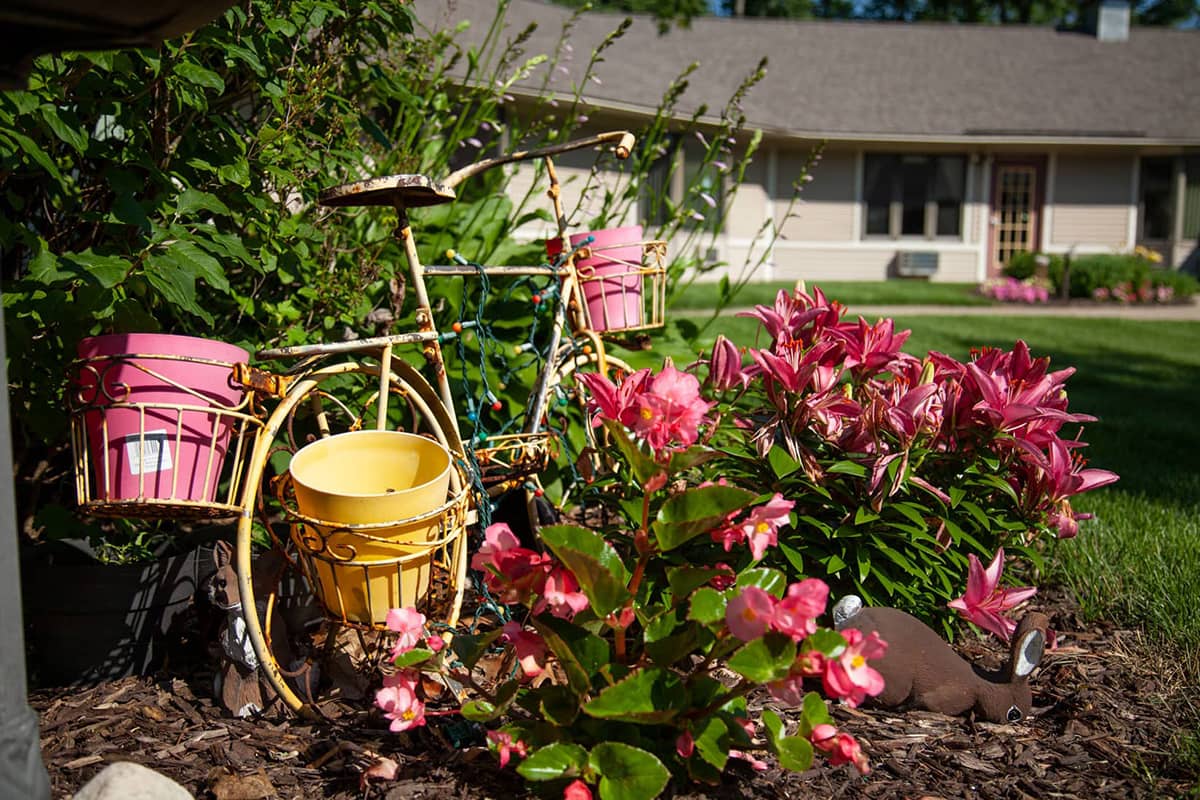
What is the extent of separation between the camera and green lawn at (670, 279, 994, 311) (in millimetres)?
12016

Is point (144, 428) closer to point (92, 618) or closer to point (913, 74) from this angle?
point (92, 618)

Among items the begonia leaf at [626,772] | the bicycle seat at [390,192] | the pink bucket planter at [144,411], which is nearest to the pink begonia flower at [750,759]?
the begonia leaf at [626,772]

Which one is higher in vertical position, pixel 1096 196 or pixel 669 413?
pixel 1096 196

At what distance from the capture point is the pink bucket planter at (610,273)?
3141 mm

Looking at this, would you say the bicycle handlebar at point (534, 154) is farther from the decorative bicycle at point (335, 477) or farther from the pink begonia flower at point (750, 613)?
the pink begonia flower at point (750, 613)

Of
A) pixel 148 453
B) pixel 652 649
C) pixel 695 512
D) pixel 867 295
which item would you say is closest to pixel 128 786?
pixel 148 453

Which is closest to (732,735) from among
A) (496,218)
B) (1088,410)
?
(496,218)

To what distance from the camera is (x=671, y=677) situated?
1.76 meters

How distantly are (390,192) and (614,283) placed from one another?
3.17 ft

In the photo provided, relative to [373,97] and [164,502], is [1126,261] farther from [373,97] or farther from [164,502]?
[164,502]

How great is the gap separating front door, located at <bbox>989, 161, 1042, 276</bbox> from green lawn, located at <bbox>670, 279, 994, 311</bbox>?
9.15 ft

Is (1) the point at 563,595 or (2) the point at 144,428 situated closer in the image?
(1) the point at 563,595

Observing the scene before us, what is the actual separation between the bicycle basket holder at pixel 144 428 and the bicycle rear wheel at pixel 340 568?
5.8 inches

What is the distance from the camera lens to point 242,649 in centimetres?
220
